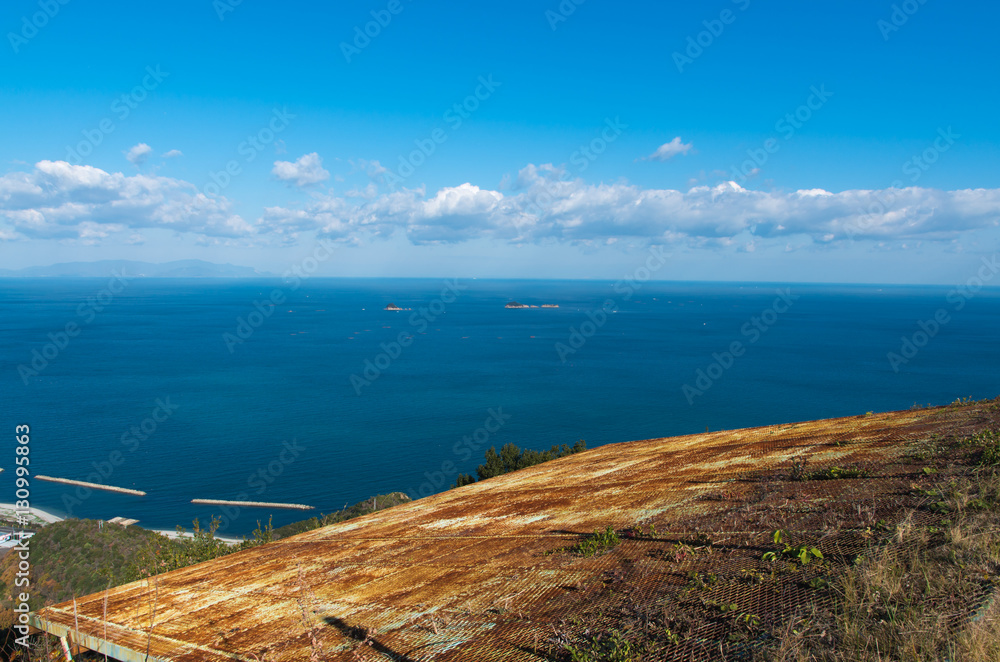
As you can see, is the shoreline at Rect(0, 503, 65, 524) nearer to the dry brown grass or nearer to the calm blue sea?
the calm blue sea

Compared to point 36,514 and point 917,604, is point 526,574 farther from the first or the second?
point 36,514

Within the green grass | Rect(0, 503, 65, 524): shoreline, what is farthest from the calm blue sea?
the green grass

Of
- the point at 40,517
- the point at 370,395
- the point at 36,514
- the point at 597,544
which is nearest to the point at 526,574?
the point at 597,544

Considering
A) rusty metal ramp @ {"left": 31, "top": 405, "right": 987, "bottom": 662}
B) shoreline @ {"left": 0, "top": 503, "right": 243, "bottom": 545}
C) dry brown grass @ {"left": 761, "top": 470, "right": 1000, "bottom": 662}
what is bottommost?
shoreline @ {"left": 0, "top": 503, "right": 243, "bottom": 545}

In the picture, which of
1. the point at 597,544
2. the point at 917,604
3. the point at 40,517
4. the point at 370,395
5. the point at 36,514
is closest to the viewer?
the point at 917,604

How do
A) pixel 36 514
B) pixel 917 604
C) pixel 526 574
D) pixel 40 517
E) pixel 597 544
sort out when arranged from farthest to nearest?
pixel 36 514, pixel 40 517, pixel 597 544, pixel 526 574, pixel 917 604

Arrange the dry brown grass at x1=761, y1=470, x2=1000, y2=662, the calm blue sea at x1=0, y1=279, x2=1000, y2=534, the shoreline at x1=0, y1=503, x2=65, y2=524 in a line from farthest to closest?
1. the calm blue sea at x1=0, y1=279, x2=1000, y2=534
2. the shoreline at x1=0, y1=503, x2=65, y2=524
3. the dry brown grass at x1=761, y1=470, x2=1000, y2=662
